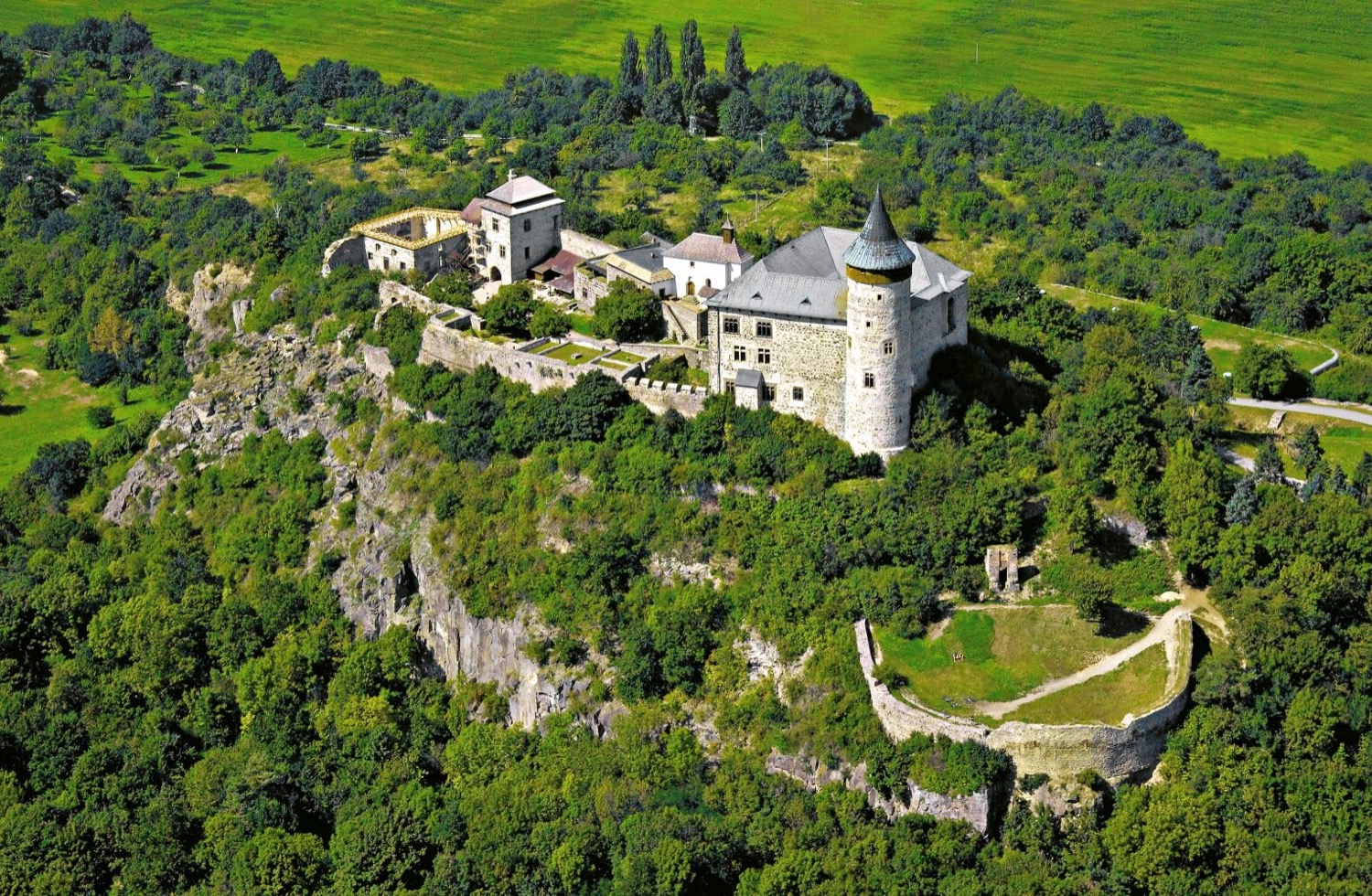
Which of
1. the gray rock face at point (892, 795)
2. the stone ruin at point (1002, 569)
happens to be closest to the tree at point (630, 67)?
the stone ruin at point (1002, 569)

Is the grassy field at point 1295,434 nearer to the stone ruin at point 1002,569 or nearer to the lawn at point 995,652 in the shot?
the stone ruin at point 1002,569

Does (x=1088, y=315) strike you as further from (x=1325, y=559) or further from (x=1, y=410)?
(x=1, y=410)

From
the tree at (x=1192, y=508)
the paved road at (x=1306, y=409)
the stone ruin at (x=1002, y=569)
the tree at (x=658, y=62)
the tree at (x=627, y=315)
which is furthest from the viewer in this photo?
the tree at (x=658, y=62)

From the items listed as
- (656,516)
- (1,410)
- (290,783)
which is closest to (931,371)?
(656,516)

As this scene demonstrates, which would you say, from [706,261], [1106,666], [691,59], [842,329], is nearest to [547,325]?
[706,261]

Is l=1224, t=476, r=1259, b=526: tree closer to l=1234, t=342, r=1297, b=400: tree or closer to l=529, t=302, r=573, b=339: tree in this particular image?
l=1234, t=342, r=1297, b=400: tree

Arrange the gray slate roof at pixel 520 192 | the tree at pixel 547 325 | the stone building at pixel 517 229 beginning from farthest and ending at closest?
the gray slate roof at pixel 520 192
the stone building at pixel 517 229
the tree at pixel 547 325

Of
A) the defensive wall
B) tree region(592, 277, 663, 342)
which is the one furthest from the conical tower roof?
the defensive wall
